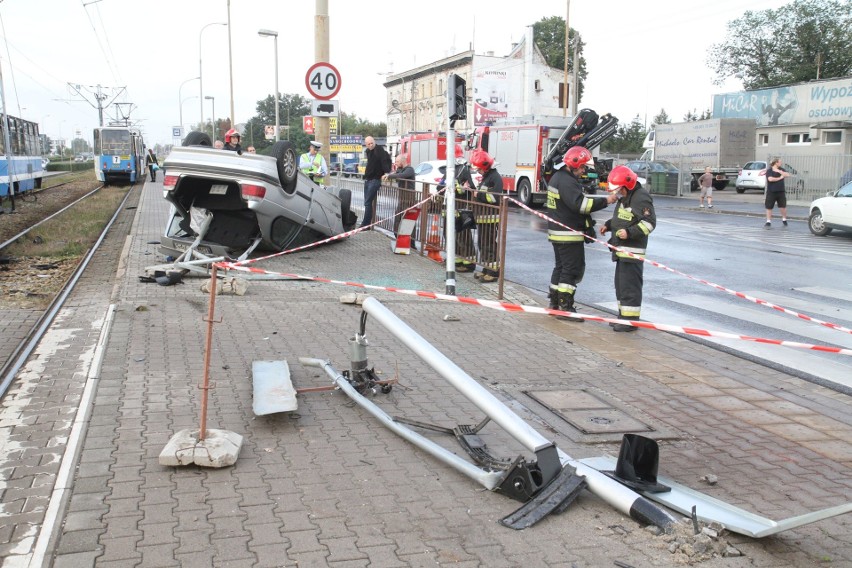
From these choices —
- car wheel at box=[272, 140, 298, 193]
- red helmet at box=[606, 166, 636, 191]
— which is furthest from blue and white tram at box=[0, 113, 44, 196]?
red helmet at box=[606, 166, 636, 191]

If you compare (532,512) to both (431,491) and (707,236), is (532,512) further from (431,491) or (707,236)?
(707,236)

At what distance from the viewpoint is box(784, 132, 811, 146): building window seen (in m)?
44.1

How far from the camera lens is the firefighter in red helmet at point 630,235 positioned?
7.90 meters

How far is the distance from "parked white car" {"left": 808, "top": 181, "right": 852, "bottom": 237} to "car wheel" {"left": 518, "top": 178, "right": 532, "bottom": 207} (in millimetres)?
11580

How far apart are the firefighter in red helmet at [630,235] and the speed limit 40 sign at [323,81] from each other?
665 centimetres

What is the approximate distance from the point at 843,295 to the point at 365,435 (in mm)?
8082

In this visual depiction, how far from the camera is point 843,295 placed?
1030cm

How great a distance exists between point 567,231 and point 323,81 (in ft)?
20.7

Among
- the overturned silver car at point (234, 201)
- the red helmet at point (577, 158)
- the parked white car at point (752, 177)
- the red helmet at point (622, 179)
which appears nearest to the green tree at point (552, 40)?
the parked white car at point (752, 177)

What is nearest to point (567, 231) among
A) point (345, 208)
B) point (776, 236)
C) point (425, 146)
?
point (345, 208)

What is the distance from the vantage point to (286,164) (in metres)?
10.9

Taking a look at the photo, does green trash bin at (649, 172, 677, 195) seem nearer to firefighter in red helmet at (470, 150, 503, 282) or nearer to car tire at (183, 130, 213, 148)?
firefighter in red helmet at (470, 150, 503, 282)

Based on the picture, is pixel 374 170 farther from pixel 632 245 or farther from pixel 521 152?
pixel 521 152

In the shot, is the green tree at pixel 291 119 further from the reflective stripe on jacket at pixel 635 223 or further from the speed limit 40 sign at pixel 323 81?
the reflective stripe on jacket at pixel 635 223
